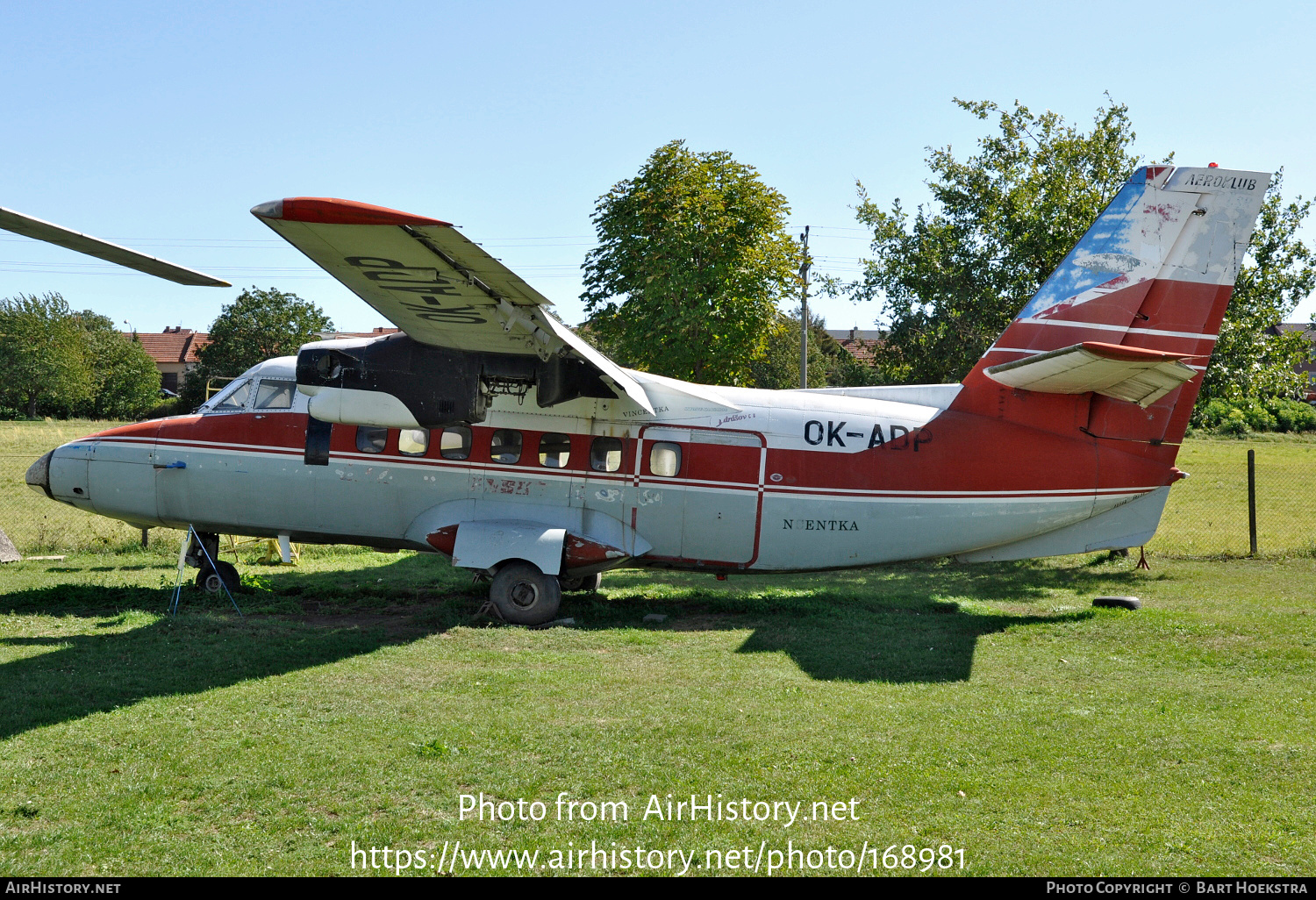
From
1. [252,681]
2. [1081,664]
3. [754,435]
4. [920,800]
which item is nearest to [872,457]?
[754,435]

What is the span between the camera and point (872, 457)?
39.1ft

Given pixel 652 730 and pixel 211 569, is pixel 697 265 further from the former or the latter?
pixel 652 730

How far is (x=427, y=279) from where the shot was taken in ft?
29.3

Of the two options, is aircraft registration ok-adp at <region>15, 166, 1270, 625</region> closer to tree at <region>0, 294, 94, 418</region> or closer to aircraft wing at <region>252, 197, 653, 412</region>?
aircraft wing at <region>252, 197, 653, 412</region>

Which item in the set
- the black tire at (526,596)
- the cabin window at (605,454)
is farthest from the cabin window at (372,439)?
the cabin window at (605,454)

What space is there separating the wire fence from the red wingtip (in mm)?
12369

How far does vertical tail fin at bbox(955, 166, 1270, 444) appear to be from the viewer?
38.4 feet

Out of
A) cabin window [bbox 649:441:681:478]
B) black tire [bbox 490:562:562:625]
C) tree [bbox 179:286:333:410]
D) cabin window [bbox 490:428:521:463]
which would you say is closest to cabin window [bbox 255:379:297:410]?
cabin window [bbox 490:428:521:463]

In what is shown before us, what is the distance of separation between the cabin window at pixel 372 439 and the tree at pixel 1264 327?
1449 cm

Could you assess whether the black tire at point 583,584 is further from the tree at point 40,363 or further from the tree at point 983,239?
the tree at point 40,363

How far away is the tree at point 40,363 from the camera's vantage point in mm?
69750

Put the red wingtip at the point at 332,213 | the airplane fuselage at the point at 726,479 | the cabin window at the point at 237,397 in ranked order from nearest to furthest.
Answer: the red wingtip at the point at 332,213, the airplane fuselage at the point at 726,479, the cabin window at the point at 237,397

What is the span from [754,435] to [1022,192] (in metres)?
9.11

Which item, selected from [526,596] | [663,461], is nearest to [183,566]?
[526,596]
